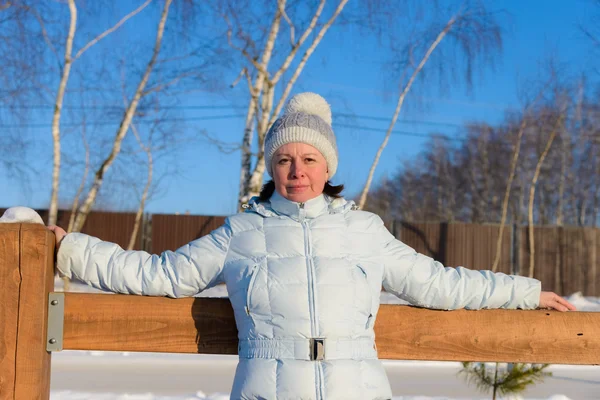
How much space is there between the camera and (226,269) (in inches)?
74.0

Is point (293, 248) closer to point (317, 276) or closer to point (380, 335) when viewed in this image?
point (317, 276)

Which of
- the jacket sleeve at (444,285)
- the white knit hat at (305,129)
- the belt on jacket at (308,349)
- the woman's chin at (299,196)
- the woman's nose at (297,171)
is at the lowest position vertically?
the belt on jacket at (308,349)

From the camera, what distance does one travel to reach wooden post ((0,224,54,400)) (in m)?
1.75

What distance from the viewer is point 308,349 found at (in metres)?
1.74

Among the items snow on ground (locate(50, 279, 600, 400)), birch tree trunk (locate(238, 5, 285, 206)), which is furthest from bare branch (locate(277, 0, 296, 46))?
snow on ground (locate(50, 279, 600, 400))

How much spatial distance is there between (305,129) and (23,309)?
0.88 metres

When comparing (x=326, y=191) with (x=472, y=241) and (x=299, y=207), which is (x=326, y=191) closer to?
(x=299, y=207)

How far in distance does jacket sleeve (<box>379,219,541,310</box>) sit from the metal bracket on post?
0.85 m

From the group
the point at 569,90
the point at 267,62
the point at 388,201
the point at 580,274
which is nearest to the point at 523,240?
the point at 580,274

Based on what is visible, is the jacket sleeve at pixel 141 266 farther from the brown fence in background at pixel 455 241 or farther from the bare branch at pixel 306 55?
the brown fence in background at pixel 455 241

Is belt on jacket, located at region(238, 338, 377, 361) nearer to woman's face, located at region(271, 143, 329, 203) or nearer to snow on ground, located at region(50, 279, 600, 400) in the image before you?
woman's face, located at region(271, 143, 329, 203)

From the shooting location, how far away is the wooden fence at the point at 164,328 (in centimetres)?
176

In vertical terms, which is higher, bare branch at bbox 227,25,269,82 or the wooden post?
bare branch at bbox 227,25,269,82

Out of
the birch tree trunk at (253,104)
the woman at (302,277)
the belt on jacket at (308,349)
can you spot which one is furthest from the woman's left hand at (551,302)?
the birch tree trunk at (253,104)
